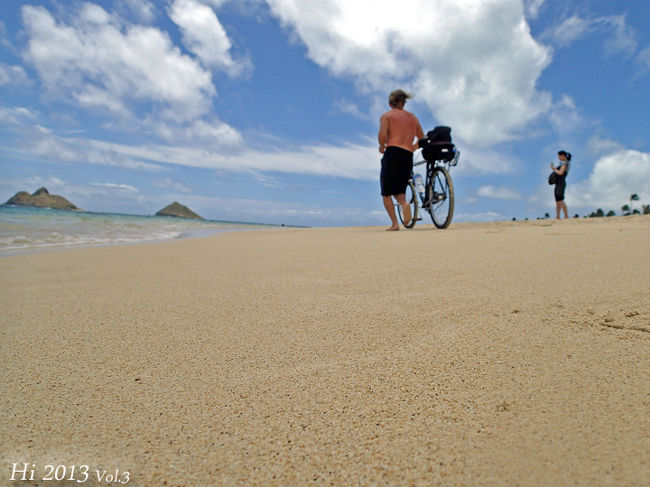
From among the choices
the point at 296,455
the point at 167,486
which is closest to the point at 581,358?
the point at 296,455

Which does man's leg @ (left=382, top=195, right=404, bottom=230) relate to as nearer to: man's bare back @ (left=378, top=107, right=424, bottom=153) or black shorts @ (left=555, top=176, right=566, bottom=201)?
man's bare back @ (left=378, top=107, right=424, bottom=153)

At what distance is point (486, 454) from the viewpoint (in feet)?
1.63

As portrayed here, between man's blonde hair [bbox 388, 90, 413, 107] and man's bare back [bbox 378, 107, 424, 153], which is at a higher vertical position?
man's blonde hair [bbox 388, 90, 413, 107]

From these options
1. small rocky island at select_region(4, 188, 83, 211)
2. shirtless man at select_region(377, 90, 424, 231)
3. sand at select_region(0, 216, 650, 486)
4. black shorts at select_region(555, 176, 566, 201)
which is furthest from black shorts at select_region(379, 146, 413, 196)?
small rocky island at select_region(4, 188, 83, 211)

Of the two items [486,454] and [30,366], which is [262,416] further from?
[30,366]

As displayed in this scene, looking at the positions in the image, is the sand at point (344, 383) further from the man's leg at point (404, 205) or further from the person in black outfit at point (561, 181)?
the person in black outfit at point (561, 181)

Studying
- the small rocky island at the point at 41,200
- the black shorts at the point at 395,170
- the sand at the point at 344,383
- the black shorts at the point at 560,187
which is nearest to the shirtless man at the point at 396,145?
the black shorts at the point at 395,170

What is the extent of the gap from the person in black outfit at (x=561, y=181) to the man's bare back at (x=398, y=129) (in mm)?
4565

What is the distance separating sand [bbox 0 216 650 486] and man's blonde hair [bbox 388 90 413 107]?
394cm

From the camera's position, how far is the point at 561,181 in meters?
7.40

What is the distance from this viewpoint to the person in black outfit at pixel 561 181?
7.40m

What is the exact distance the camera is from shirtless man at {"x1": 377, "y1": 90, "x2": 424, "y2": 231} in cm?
471

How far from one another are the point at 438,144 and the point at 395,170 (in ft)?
2.22

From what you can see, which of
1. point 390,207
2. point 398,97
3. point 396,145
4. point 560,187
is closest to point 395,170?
point 396,145
